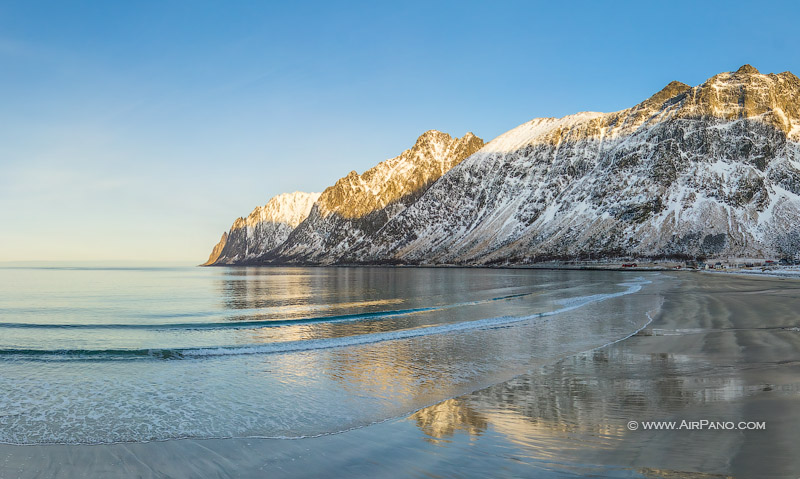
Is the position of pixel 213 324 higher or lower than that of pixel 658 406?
lower

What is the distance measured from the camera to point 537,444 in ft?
31.6

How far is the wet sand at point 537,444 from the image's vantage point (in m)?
8.48

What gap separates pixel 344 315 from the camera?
3753cm

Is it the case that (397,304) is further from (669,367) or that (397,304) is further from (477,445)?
(477,445)

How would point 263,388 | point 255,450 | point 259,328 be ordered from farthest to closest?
point 259,328, point 263,388, point 255,450

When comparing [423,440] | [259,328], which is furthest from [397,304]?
[423,440]

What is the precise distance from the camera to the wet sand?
848 cm

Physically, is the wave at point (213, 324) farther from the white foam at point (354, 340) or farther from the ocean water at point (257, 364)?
the white foam at point (354, 340)

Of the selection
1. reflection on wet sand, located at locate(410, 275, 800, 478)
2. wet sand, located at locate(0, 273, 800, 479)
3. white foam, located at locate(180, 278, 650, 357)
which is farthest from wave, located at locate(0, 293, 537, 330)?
wet sand, located at locate(0, 273, 800, 479)

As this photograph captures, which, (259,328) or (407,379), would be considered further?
(259,328)

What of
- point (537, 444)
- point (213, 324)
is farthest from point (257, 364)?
point (213, 324)

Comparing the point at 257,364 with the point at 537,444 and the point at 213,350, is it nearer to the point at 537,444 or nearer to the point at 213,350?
the point at 213,350

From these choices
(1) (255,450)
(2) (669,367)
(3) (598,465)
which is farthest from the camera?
(2) (669,367)

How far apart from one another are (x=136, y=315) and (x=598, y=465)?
39735 mm
